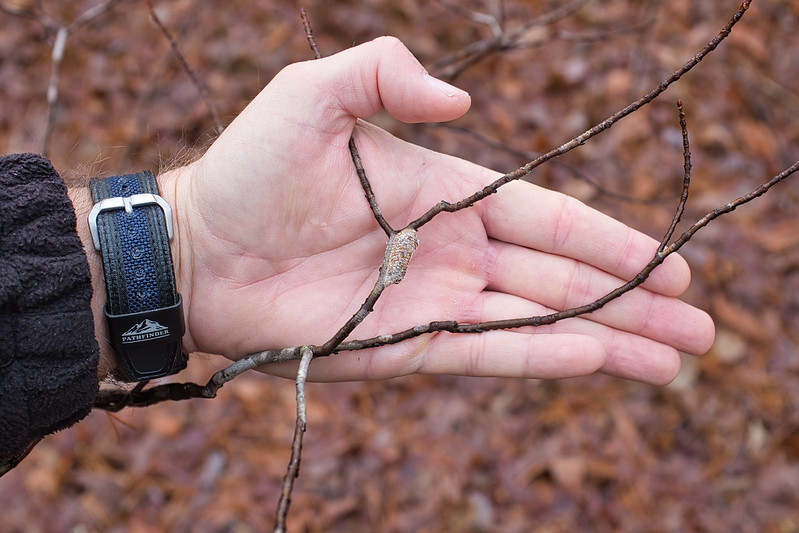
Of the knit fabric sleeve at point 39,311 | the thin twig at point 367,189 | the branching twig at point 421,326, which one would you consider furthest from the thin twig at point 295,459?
the knit fabric sleeve at point 39,311

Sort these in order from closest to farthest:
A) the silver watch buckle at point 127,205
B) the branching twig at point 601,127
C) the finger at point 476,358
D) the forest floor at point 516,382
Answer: the branching twig at point 601,127, the silver watch buckle at point 127,205, the finger at point 476,358, the forest floor at point 516,382

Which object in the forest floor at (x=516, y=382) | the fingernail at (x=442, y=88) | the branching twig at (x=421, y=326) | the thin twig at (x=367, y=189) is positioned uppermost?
the fingernail at (x=442, y=88)

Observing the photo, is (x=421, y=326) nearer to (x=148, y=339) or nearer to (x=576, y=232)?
(x=576, y=232)

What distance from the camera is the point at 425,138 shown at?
11.3ft

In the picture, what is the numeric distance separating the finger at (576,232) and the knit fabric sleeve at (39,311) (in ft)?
3.44

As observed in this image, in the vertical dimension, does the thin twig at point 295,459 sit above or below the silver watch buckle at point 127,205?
below

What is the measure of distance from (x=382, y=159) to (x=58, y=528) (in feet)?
6.95

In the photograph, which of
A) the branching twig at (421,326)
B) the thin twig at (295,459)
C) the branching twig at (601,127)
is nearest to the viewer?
the thin twig at (295,459)

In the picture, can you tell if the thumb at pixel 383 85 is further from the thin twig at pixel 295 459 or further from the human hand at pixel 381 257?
the thin twig at pixel 295 459

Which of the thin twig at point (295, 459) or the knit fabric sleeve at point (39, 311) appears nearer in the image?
the thin twig at point (295, 459)

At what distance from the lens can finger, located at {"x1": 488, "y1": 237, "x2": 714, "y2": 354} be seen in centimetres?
183

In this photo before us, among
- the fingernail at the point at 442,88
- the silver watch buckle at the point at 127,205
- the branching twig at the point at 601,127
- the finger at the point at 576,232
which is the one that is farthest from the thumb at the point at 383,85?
the silver watch buckle at the point at 127,205

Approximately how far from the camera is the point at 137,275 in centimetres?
162

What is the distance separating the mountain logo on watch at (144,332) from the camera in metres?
1.63
